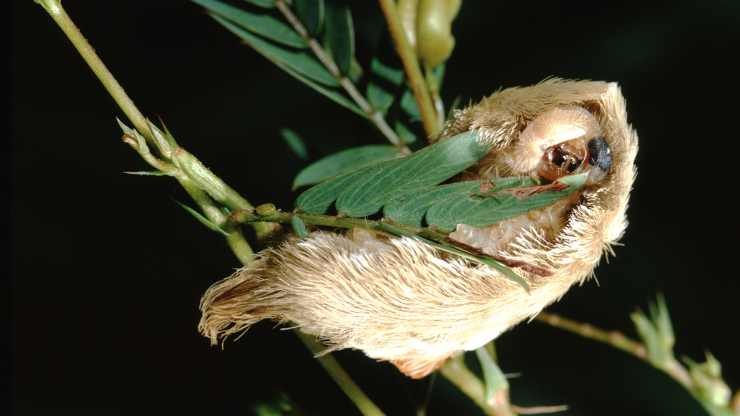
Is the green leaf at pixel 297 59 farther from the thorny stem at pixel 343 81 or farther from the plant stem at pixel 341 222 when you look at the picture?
the plant stem at pixel 341 222

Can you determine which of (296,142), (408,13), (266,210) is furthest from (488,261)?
(296,142)

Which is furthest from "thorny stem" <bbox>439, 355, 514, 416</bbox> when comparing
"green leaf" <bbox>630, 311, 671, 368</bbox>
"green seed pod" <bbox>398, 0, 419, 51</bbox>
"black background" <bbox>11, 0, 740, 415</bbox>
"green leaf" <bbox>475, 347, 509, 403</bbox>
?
"black background" <bbox>11, 0, 740, 415</bbox>

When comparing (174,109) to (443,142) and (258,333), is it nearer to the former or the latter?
(258,333)

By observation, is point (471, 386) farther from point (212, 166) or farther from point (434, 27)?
point (212, 166)

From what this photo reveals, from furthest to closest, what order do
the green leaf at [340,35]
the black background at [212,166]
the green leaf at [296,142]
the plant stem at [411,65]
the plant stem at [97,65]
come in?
the black background at [212,166], the green leaf at [296,142], the green leaf at [340,35], the plant stem at [411,65], the plant stem at [97,65]

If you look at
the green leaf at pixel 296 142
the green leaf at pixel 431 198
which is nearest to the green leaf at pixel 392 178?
the green leaf at pixel 431 198

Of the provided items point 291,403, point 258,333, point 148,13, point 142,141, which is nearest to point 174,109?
point 148,13
